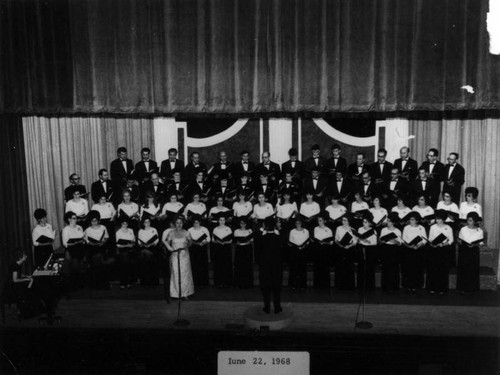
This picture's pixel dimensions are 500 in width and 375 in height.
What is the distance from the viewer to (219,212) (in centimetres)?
960

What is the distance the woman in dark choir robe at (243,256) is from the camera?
941 centimetres

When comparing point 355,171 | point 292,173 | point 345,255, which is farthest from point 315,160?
point 345,255

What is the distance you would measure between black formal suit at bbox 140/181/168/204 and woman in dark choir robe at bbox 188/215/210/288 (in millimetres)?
822

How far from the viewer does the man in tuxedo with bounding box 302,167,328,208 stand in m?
10.2

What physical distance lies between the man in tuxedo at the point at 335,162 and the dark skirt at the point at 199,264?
252 centimetres

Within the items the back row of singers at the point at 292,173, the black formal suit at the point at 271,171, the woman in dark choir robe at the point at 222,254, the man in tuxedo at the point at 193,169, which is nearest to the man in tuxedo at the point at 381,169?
the back row of singers at the point at 292,173

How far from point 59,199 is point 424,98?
22.2 ft

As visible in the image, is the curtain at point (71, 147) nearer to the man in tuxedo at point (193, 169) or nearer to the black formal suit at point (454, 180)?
the man in tuxedo at point (193, 169)

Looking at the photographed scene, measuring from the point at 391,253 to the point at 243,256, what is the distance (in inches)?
86.0

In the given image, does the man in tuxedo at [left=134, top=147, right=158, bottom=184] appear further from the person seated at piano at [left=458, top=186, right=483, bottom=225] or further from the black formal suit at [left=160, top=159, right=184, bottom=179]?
the person seated at piano at [left=458, top=186, right=483, bottom=225]

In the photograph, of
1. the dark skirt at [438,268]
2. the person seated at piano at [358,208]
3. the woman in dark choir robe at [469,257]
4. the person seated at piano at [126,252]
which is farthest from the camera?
the person seated at piano at [358,208]

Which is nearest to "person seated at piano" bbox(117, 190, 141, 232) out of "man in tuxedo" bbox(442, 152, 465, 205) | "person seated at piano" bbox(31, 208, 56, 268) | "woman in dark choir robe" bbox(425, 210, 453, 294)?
"person seated at piano" bbox(31, 208, 56, 268)

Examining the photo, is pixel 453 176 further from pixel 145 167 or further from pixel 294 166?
→ pixel 145 167

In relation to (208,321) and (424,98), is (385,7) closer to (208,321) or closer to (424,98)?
(424,98)
